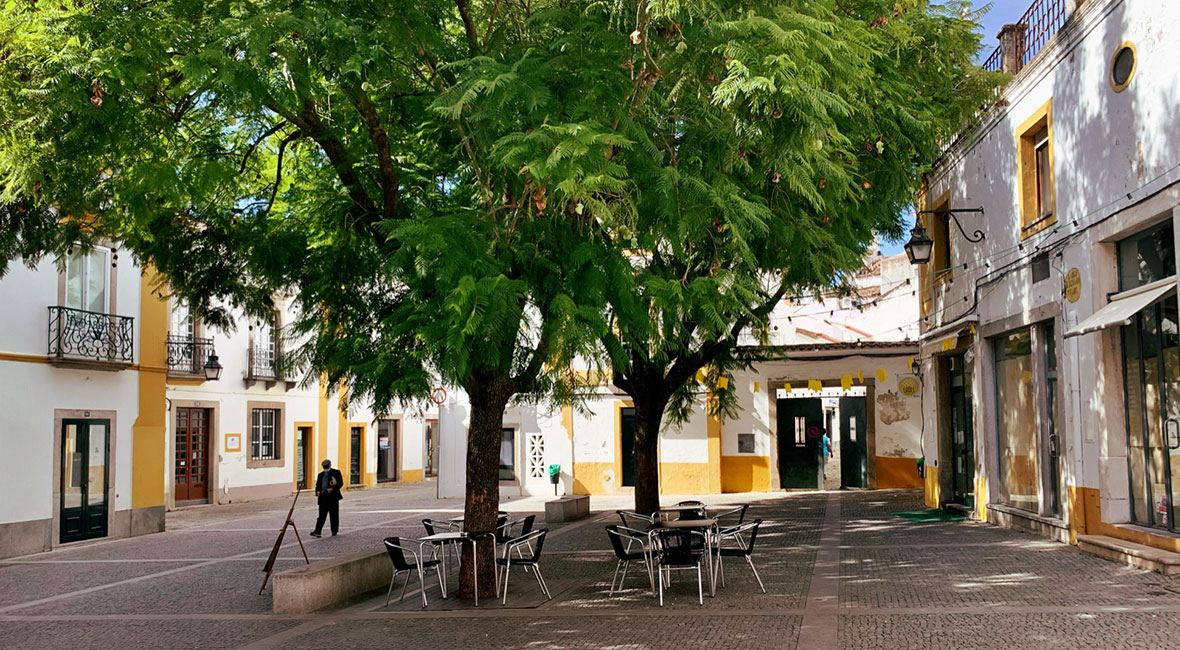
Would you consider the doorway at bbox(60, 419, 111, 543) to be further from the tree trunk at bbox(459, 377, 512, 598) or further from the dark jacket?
the tree trunk at bbox(459, 377, 512, 598)

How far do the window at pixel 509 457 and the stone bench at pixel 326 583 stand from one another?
1613cm

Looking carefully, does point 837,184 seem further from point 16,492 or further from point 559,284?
point 16,492

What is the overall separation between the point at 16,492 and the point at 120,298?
4195mm

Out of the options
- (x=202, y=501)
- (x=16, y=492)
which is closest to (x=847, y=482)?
(x=202, y=501)

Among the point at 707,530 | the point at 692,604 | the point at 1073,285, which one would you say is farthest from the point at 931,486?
the point at 692,604

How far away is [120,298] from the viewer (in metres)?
19.8

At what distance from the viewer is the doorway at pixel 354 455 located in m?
34.2

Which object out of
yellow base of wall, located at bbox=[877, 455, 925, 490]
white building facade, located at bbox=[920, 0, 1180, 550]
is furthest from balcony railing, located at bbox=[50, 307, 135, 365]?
yellow base of wall, located at bbox=[877, 455, 925, 490]

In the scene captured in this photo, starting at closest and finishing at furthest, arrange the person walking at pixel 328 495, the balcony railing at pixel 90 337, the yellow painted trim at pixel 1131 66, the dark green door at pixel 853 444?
the yellow painted trim at pixel 1131 66 → the balcony railing at pixel 90 337 → the person walking at pixel 328 495 → the dark green door at pixel 853 444

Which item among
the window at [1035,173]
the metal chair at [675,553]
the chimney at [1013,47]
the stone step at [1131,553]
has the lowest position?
the stone step at [1131,553]

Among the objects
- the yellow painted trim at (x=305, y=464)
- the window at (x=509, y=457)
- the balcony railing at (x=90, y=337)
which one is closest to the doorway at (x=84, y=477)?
the balcony railing at (x=90, y=337)

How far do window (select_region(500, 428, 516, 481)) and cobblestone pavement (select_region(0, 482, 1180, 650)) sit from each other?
37.7ft

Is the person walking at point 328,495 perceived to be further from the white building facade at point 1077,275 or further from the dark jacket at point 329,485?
the white building facade at point 1077,275

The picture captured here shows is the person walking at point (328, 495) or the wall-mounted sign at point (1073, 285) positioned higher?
the wall-mounted sign at point (1073, 285)
